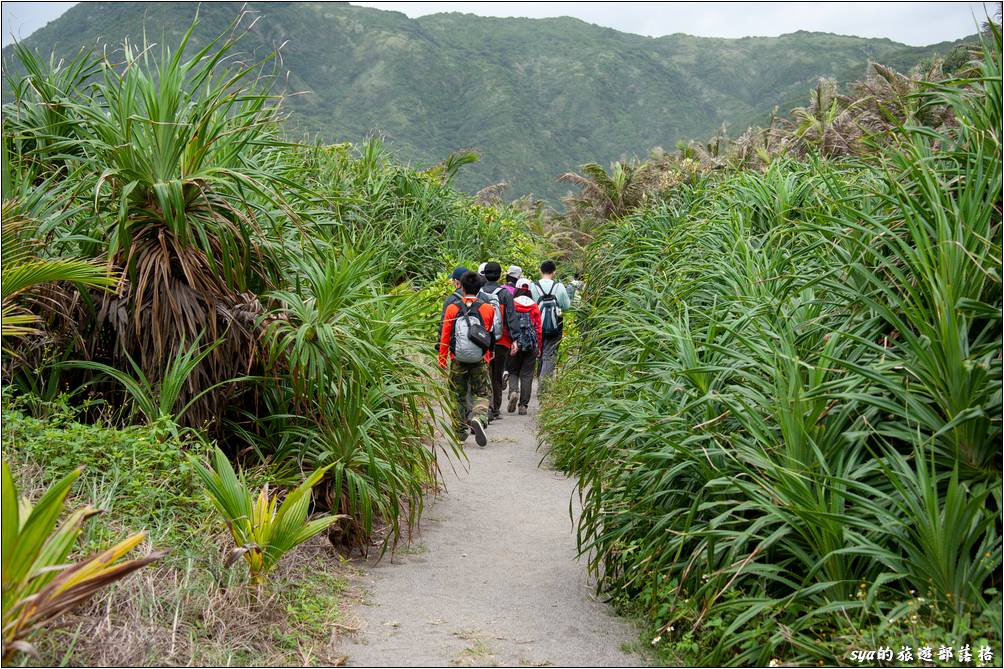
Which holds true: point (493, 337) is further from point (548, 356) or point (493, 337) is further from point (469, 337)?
point (548, 356)

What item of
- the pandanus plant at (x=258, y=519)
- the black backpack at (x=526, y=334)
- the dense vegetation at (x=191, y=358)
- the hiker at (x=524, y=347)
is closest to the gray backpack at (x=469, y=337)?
the hiker at (x=524, y=347)

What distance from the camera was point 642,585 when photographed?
454 cm

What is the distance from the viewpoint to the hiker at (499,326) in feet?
30.6

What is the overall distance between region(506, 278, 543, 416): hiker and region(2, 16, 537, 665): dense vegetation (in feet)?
12.7

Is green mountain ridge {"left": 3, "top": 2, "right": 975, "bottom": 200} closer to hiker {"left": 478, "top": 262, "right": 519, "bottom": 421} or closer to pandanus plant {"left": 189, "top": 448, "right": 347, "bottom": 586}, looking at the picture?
hiker {"left": 478, "top": 262, "right": 519, "bottom": 421}

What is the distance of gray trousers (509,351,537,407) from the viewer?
10617 millimetres

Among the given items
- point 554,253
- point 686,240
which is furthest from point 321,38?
point 686,240

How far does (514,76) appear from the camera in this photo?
321 feet

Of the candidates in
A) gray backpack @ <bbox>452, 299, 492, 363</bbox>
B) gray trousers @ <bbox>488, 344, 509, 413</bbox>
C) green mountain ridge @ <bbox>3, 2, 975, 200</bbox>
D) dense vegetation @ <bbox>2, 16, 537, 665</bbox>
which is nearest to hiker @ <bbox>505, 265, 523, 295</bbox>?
gray trousers @ <bbox>488, 344, 509, 413</bbox>

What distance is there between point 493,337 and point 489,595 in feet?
14.1

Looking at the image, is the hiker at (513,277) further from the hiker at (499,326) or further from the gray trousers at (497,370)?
the gray trousers at (497,370)

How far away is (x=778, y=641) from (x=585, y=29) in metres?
129

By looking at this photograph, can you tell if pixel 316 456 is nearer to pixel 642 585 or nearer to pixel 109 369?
pixel 109 369

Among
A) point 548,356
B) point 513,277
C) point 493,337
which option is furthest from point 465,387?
point 548,356
